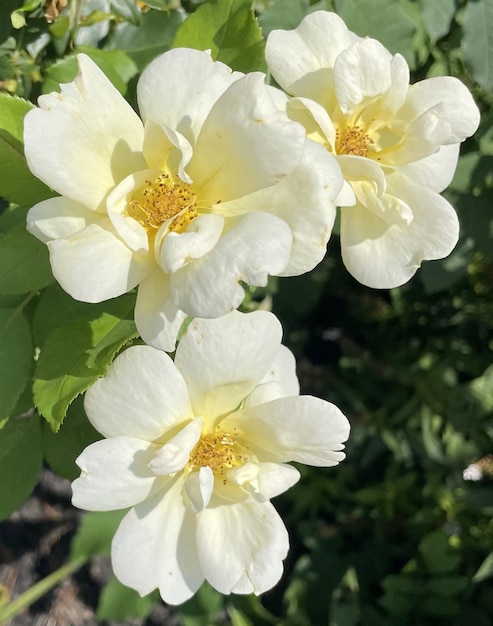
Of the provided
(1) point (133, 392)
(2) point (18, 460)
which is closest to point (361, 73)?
(1) point (133, 392)

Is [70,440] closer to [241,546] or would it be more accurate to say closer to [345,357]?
[241,546]

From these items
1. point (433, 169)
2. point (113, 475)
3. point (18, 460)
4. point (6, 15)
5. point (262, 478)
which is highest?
point (6, 15)

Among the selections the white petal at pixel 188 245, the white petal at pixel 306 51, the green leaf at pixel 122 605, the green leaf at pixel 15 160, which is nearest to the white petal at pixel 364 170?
the white petal at pixel 306 51

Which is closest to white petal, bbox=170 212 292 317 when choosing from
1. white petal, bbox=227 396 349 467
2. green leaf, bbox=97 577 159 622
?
white petal, bbox=227 396 349 467

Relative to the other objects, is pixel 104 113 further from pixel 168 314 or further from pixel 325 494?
pixel 325 494

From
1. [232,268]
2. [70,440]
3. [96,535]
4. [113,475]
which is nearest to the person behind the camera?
[232,268]

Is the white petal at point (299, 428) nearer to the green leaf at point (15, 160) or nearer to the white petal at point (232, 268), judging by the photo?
the white petal at point (232, 268)
